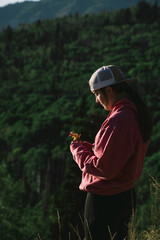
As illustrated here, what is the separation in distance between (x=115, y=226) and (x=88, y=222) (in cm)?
15

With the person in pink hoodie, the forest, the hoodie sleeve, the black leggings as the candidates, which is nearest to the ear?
the person in pink hoodie

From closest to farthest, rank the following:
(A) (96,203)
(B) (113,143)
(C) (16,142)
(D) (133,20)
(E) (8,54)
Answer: (B) (113,143)
(A) (96,203)
(C) (16,142)
(E) (8,54)
(D) (133,20)

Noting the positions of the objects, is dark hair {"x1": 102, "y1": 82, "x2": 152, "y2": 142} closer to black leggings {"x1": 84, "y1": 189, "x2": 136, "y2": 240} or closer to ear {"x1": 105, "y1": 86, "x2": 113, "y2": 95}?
ear {"x1": 105, "y1": 86, "x2": 113, "y2": 95}

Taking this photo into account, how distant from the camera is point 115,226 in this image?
1.69 meters

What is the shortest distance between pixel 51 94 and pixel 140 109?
77.2 meters

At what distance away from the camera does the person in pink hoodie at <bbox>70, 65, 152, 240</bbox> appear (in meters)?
1.52

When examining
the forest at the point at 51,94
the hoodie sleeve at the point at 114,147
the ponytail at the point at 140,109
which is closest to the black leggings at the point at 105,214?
the hoodie sleeve at the point at 114,147

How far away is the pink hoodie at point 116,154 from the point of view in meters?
1.51

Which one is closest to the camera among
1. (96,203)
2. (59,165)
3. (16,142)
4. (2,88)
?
(96,203)

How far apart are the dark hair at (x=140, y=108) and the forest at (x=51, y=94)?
8865 millimetres

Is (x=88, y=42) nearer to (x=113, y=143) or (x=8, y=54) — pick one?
(x=8, y=54)

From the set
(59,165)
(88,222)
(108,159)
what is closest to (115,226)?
(88,222)

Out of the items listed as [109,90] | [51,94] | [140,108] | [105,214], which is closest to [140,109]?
[140,108]

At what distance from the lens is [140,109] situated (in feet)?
5.30
